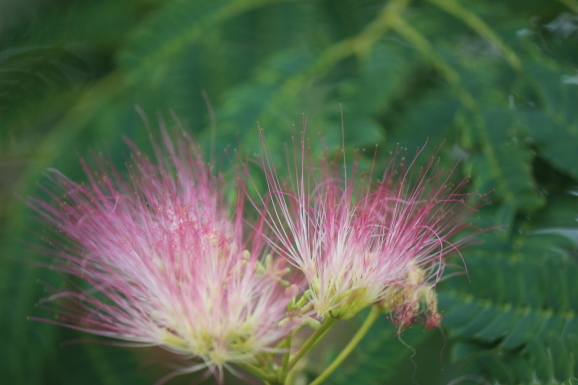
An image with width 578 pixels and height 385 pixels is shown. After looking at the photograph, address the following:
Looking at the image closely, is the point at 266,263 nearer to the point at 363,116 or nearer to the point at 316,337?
the point at 316,337

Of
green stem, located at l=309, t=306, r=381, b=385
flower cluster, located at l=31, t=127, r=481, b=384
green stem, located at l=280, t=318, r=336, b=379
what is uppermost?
flower cluster, located at l=31, t=127, r=481, b=384

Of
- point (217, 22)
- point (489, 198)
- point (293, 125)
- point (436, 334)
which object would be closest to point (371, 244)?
point (436, 334)

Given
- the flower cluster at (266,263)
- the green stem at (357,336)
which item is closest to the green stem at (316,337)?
the flower cluster at (266,263)

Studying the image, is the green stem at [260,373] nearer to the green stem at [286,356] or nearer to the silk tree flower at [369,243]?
the green stem at [286,356]

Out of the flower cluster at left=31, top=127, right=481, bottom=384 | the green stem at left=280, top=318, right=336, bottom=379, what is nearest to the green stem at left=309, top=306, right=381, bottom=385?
the flower cluster at left=31, top=127, right=481, bottom=384

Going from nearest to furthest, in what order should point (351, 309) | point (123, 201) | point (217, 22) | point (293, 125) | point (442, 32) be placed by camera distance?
point (351, 309) → point (123, 201) → point (293, 125) → point (442, 32) → point (217, 22)

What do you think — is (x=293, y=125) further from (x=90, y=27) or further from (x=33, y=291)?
(x=90, y=27)

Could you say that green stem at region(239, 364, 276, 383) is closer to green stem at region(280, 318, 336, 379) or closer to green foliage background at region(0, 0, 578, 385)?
green stem at region(280, 318, 336, 379)
